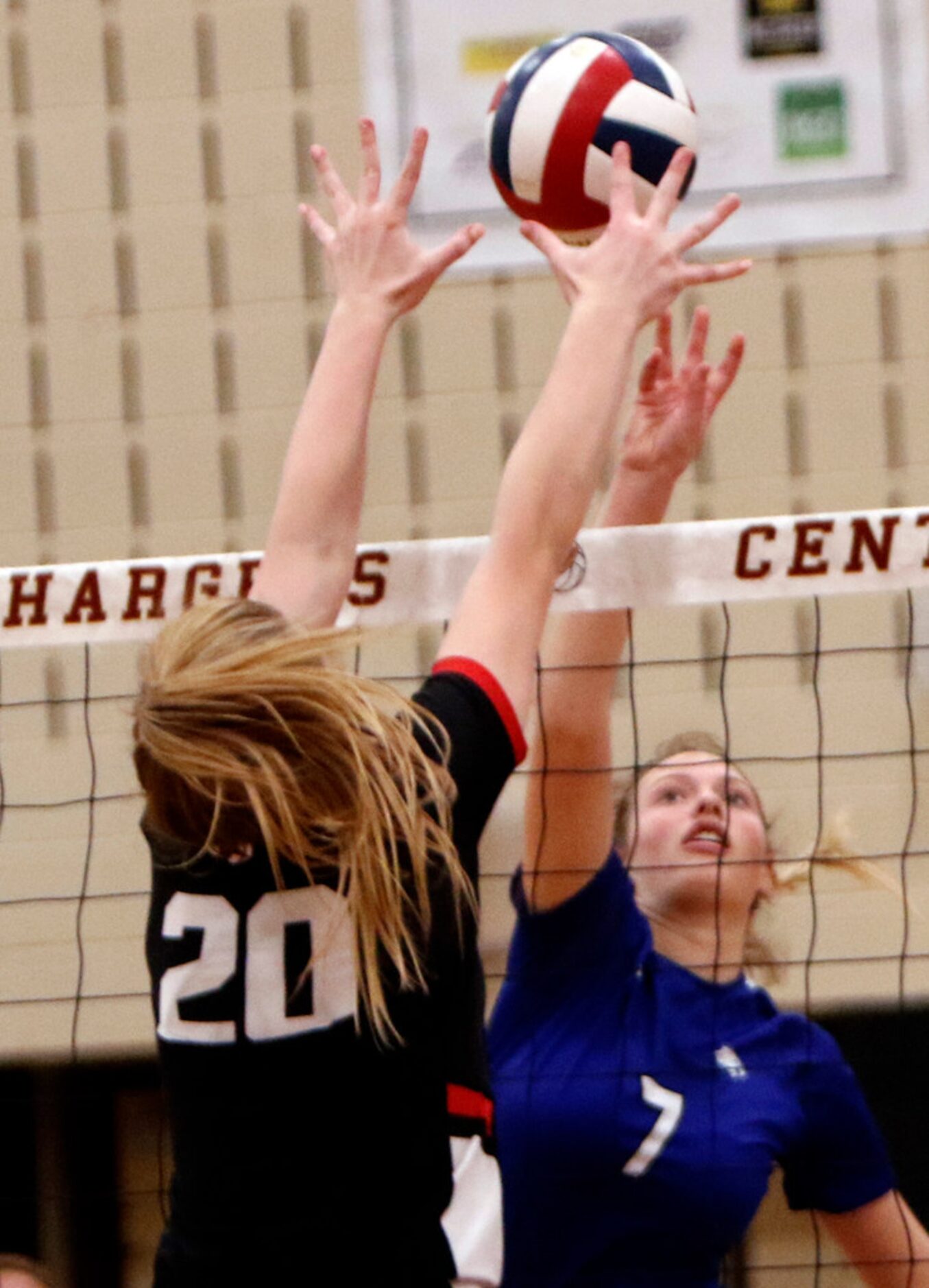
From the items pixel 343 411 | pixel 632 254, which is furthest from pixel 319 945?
pixel 632 254

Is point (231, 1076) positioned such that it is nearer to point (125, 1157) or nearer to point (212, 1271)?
point (212, 1271)

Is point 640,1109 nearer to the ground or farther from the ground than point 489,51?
→ nearer to the ground

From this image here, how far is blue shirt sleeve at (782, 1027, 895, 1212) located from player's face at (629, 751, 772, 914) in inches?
11.6

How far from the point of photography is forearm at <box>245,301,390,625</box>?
6.97 feet

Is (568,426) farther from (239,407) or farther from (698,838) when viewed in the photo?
(239,407)

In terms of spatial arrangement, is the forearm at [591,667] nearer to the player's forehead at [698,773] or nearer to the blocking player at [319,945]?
the player's forehead at [698,773]

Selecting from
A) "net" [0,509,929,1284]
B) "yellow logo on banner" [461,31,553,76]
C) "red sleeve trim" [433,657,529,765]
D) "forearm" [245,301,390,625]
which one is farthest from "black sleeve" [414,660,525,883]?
"yellow logo on banner" [461,31,553,76]

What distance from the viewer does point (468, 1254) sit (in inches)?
65.7

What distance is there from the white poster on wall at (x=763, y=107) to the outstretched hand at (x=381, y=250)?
2625mm

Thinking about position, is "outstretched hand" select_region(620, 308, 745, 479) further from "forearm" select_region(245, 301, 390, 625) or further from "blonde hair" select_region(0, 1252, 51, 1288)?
"blonde hair" select_region(0, 1252, 51, 1288)

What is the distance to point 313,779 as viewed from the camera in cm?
162

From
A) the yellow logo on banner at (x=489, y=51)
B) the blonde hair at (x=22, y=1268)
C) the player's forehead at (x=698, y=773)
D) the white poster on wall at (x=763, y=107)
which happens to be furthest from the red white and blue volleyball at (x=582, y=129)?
the yellow logo on banner at (x=489, y=51)

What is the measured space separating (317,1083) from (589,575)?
1.13 meters

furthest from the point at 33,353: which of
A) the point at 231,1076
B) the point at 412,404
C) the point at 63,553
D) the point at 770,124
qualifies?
the point at 231,1076
